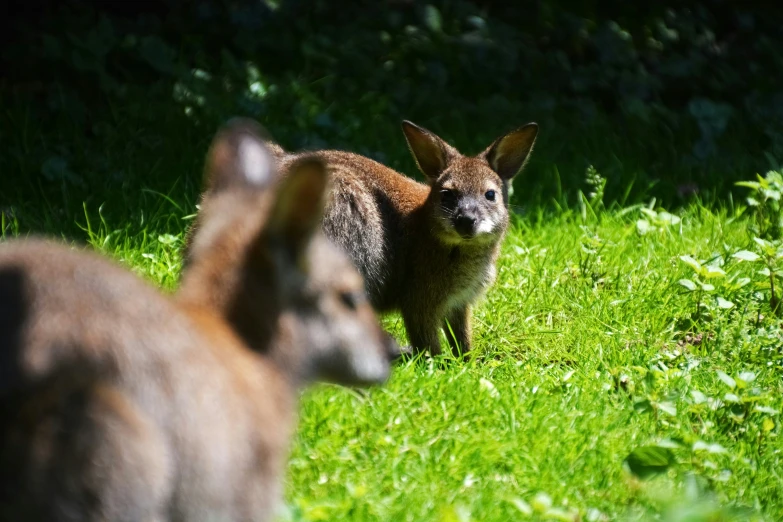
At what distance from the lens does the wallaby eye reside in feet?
11.0

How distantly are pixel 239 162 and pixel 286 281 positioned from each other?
0.54 metres

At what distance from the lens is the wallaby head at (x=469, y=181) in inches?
238

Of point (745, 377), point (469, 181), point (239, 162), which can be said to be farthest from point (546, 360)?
point (239, 162)

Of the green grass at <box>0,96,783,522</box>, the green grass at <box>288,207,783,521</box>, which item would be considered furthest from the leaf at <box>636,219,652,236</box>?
the green grass at <box>288,207,783,521</box>

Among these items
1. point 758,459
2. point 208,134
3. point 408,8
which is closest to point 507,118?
point 408,8

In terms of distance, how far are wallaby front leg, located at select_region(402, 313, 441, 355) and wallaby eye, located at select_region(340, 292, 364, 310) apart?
2518 mm

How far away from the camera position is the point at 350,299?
3.37m

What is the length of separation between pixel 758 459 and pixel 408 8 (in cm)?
618

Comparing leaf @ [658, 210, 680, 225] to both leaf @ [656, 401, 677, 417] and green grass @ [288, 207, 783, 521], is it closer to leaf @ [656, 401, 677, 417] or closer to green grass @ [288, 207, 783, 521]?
green grass @ [288, 207, 783, 521]

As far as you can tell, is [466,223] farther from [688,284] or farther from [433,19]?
[433,19]

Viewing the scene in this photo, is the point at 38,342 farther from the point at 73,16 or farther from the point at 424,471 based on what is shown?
the point at 73,16

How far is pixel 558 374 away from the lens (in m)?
5.16

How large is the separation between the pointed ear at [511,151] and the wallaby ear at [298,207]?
3419 mm

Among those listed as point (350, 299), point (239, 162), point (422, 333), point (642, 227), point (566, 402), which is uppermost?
point (239, 162)
